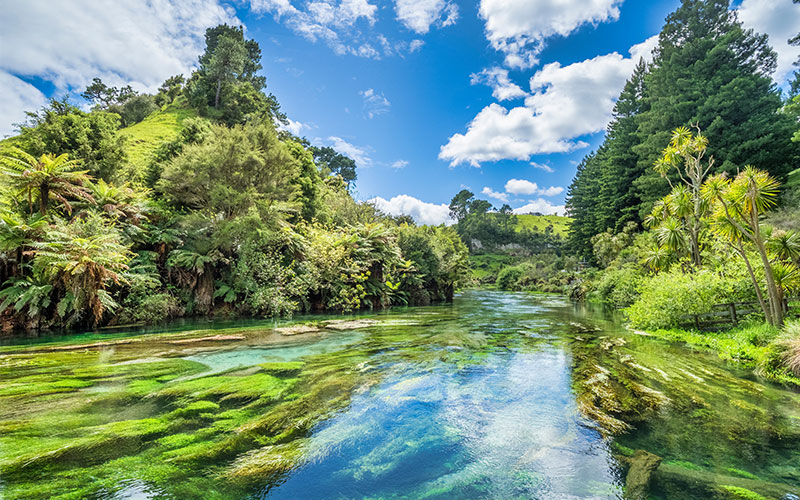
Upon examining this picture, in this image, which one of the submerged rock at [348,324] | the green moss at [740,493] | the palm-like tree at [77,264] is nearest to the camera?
the green moss at [740,493]

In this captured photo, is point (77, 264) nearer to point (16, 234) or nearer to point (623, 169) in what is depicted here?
point (16, 234)

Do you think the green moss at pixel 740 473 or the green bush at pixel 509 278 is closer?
the green moss at pixel 740 473

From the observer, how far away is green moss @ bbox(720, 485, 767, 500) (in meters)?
2.78

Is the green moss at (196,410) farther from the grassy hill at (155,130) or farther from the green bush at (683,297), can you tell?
the grassy hill at (155,130)

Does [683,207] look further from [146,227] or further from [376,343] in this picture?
[146,227]

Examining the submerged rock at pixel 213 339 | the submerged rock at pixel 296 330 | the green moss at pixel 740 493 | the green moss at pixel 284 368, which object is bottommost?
the green moss at pixel 740 493

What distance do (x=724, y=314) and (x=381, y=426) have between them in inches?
470

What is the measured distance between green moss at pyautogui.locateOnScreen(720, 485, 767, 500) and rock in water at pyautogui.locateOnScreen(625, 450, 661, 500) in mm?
517

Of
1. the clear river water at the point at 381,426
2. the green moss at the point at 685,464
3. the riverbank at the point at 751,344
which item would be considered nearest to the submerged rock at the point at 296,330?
the clear river water at the point at 381,426

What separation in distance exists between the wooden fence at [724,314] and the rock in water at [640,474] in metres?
9.89

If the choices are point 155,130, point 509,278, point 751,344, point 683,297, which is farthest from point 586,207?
point 155,130

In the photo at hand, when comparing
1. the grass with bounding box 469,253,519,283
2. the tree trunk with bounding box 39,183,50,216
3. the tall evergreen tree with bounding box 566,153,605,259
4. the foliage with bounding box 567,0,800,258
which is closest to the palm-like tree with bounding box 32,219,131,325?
the tree trunk with bounding box 39,183,50,216

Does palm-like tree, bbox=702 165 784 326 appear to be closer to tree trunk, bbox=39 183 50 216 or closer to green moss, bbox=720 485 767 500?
green moss, bbox=720 485 767 500

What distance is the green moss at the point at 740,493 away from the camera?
278cm
